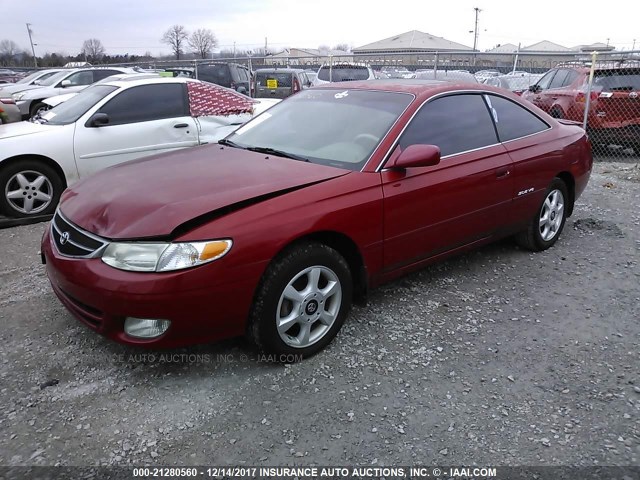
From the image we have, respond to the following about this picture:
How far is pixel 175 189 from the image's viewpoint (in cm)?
293

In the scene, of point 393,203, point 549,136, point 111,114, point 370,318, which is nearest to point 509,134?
point 549,136

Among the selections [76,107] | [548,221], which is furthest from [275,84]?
[548,221]

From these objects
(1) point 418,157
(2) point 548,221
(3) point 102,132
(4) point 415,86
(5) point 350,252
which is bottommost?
(2) point 548,221

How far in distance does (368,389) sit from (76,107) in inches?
215

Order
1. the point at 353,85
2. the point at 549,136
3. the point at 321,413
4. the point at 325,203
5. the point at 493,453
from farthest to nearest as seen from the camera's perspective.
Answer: the point at 549,136 < the point at 353,85 < the point at 325,203 < the point at 321,413 < the point at 493,453

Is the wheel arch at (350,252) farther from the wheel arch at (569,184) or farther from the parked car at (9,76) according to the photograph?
the parked car at (9,76)

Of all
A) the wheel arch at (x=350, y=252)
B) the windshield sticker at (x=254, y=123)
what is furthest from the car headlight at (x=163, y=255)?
the windshield sticker at (x=254, y=123)

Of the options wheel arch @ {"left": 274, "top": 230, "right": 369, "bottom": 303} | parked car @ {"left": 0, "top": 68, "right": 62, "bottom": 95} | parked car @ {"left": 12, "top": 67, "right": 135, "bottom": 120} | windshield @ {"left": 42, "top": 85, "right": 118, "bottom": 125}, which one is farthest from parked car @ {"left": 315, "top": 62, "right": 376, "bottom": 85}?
wheel arch @ {"left": 274, "top": 230, "right": 369, "bottom": 303}

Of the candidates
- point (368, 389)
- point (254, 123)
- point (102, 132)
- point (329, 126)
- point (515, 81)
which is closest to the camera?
point (368, 389)

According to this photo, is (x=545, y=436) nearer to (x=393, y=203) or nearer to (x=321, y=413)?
(x=321, y=413)

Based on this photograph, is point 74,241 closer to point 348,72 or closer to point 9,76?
point 348,72

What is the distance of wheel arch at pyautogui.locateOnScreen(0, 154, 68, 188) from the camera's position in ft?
18.1

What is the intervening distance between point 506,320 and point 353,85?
214 centimetres

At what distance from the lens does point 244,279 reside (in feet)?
8.71
